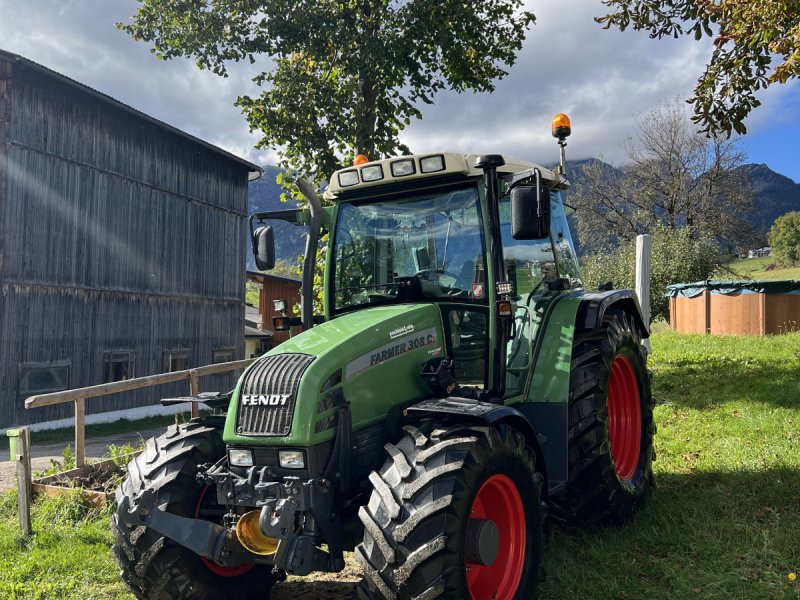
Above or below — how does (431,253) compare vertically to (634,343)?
above

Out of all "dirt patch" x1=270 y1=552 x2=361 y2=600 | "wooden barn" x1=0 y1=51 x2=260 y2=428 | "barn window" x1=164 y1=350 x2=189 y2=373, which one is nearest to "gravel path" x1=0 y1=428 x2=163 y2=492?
"wooden barn" x1=0 y1=51 x2=260 y2=428

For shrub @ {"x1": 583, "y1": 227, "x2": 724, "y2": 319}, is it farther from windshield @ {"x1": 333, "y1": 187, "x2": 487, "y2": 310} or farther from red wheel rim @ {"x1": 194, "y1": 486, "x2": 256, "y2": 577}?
red wheel rim @ {"x1": 194, "y1": 486, "x2": 256, "y2": 577}

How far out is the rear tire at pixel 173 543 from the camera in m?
3.62

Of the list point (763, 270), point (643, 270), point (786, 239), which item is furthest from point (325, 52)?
point (786, 239)

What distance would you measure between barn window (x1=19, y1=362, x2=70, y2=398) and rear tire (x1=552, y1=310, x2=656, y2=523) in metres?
14.9

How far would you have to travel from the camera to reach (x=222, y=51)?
527 inches

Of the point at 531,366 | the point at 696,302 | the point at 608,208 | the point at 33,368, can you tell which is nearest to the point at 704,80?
the point at 531,366

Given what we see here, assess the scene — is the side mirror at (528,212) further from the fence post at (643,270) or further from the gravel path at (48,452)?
the fence post at (643,270)

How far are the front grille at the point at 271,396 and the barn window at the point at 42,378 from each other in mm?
14823

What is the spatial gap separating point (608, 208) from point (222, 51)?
2698cm

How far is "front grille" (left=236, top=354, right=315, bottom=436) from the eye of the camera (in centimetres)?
344

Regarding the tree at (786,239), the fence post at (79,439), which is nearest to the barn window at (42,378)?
the fence post at (79,439)

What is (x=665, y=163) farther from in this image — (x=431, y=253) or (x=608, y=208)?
(x=431, y=253)

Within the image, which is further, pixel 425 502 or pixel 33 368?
pixel 33 368
